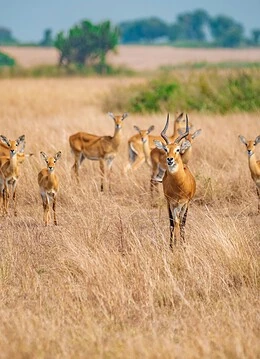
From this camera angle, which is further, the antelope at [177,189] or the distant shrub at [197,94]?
the distant shrub at [197,94]

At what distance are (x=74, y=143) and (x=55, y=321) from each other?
6.75m

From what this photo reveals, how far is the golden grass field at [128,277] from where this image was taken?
17.1 ft

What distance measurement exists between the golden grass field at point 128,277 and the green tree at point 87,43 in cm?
3587

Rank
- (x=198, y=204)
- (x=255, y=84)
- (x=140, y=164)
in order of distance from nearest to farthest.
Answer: (x=198, y=204)
(x=140, y=164)
(x=255, y=84)

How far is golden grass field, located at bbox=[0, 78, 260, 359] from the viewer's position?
5.20 metres

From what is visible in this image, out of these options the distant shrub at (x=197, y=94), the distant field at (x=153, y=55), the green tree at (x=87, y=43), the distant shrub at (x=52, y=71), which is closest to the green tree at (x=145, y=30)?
the distant field at (x=153, y=55)

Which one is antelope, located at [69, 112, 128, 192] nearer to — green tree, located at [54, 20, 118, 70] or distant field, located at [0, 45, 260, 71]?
green tree, located at [54, 20, 118, 70]

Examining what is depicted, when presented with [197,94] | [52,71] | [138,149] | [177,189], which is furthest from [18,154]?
[52,71]

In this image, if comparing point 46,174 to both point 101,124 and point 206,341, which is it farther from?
point 101,124

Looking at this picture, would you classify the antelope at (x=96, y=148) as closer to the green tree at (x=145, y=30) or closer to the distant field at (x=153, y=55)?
the distant field at (x=153, y=55)

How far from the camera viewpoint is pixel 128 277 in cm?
654

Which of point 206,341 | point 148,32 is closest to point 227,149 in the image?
point 206,341

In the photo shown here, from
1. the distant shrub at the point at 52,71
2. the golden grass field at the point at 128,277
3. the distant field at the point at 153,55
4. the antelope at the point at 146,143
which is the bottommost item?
the distant field at the point at 153,55

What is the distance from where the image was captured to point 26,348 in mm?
5020
